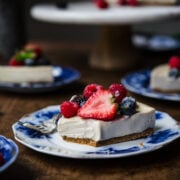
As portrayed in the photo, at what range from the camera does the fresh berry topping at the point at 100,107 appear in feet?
3.00

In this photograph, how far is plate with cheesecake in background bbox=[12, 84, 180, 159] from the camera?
0.90 m

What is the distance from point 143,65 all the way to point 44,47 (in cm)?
50

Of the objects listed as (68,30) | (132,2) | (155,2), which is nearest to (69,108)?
(132,2)

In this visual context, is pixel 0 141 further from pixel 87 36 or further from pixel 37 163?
pixel 87 36

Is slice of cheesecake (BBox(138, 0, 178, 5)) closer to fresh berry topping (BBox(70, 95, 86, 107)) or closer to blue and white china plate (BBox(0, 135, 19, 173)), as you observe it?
fresh berry topping (BBox(70, 95, 86, 107))

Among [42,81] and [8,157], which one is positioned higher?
[8,157]

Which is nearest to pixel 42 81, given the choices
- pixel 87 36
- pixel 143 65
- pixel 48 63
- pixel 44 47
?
pixel 48 63

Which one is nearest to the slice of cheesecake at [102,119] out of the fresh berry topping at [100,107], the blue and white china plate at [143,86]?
the fresh berry topping at [100,107]

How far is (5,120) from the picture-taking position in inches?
45.8

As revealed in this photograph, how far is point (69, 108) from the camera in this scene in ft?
3.06

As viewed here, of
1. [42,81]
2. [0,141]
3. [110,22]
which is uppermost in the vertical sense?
[0,141]

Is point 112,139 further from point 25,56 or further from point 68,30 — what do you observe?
point 68,30

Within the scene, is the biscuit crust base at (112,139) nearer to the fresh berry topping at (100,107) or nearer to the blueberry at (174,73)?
the fresh berry topping at (100,107)

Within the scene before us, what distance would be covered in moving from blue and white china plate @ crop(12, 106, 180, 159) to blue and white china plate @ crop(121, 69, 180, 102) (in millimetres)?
203
